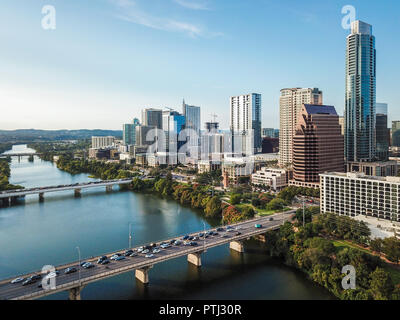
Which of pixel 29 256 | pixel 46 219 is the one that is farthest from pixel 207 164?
pixel 29 256

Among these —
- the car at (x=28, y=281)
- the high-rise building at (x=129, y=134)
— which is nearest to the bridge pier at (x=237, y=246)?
the car at (x=28, y=281)

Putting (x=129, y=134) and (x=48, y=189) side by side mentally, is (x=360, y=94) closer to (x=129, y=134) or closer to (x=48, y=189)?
(x=48, y=189)

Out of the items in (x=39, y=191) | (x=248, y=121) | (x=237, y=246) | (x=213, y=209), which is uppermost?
(x=248, y=121)

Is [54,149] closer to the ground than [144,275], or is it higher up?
higher up

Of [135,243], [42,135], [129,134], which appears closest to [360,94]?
[135,243]

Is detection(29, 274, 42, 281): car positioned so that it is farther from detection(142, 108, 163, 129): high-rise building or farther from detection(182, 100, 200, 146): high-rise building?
detection(142, 108, 163, 129): high-rise building

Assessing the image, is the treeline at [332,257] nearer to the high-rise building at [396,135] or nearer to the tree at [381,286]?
the tree at [381,286]
